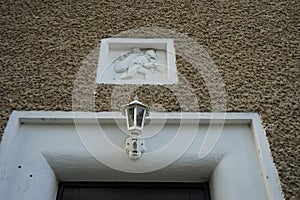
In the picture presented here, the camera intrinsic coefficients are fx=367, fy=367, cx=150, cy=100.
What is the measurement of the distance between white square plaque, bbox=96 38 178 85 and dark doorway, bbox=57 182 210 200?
0.67 m

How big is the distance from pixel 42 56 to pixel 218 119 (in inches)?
49.9

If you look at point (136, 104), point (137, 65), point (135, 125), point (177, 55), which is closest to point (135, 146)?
point (135, 125)

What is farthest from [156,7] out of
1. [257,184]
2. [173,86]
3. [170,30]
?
[257,184]

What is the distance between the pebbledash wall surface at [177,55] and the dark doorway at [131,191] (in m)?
0.44

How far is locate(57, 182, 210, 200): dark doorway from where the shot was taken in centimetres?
203

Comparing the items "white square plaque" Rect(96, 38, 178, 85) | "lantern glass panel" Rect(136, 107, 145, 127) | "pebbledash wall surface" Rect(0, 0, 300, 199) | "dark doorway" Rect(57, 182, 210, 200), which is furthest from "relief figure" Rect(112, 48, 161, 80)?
"dark doorway" Rect(57, 182, 210, 200)

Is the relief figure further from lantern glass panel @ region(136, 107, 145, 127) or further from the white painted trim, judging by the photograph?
lantern glass panel @ region(136, 107, 145, 127)

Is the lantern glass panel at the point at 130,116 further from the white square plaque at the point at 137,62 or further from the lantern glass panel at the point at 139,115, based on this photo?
the white square plaque at the point at 137,62

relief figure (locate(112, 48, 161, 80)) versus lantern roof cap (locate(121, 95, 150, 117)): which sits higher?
relief figure (locate(112, 48, 161, 80))

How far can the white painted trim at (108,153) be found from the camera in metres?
1.89

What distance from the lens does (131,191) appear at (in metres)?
2.06

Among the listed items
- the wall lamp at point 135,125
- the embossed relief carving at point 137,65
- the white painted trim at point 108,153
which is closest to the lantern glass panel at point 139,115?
the wall lamp at point 135,125

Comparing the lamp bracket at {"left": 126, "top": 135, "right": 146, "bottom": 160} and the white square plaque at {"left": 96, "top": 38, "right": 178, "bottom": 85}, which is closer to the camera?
the lamp bracket at {"left": 126, "top": 135, "right": 146, "bottom": 160}

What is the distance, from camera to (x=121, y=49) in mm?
2676
